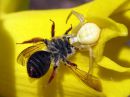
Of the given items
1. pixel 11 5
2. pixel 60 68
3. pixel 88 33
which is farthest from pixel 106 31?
pixel 11 5

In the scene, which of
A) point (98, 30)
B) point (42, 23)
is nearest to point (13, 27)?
point (42, 23)

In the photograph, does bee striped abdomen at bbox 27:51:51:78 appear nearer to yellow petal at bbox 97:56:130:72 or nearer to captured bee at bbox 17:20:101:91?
captured bee at bbox 17:20:101:91

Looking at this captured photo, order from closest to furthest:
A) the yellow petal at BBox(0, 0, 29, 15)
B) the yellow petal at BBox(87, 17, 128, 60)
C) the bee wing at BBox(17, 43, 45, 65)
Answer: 1. the yellow petal at BBox(87, 17, 128, 60)
2. the bee wing at BBox(17, 43, 45, 65)
3. the yellow petal at BBox(0, 0, 29, 15)

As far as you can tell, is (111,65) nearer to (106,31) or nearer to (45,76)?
(106,31)

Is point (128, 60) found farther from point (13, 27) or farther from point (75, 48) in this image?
point (13, 27)

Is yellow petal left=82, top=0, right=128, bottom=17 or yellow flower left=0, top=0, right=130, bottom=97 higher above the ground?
yellow petal left=82, top=0, right=128, bottom=17

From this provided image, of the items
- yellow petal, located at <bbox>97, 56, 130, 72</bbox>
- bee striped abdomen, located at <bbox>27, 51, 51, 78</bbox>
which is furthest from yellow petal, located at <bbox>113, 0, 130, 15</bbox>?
bee striped abdomen, located at <bbox>27, 51, 51, 78</bbox>

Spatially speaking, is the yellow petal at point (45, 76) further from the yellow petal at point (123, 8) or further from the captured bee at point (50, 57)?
the yellow petal at point (123, 8)
